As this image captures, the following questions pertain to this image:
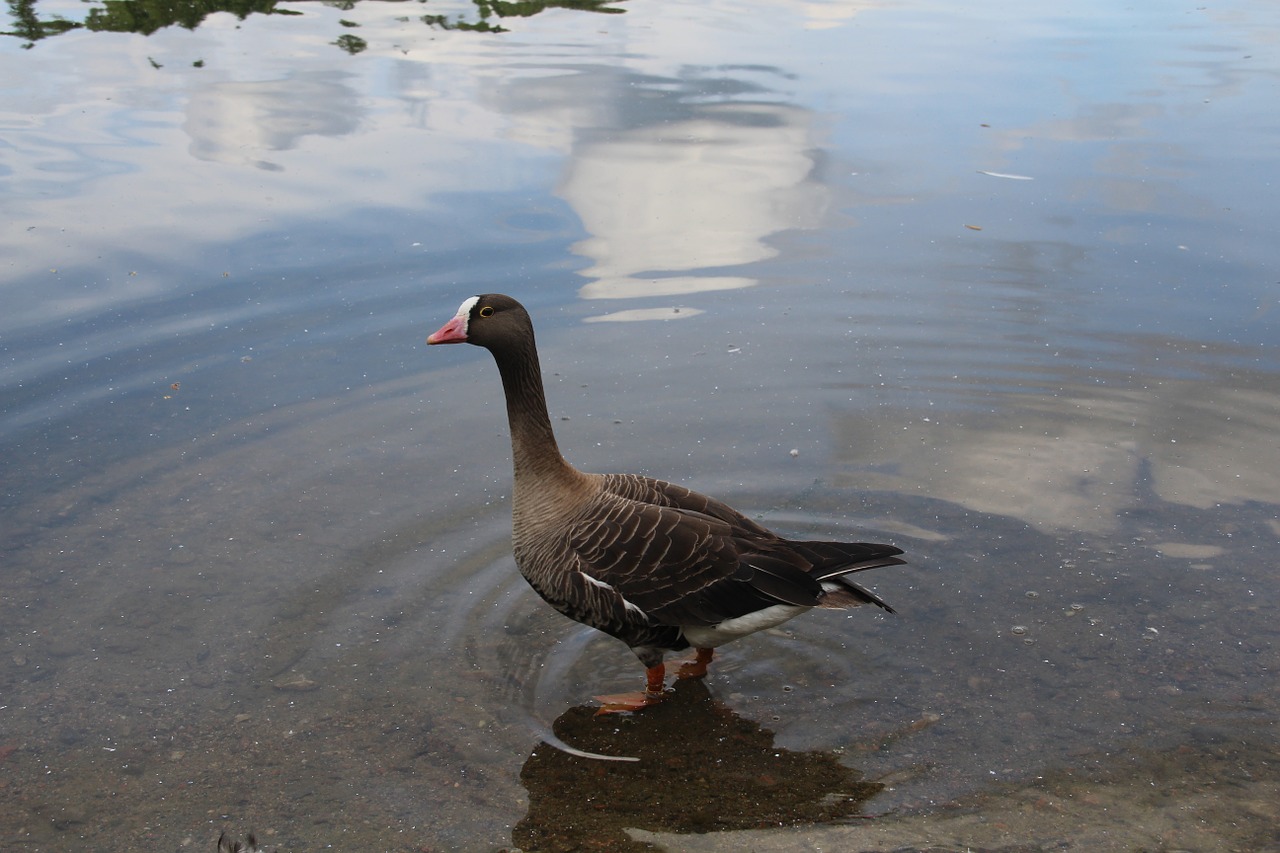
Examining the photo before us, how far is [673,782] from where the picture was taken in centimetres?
493

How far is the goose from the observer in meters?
5.32

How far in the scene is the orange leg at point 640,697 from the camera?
17.9 ft

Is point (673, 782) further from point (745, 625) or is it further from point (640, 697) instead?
point (745, 625)

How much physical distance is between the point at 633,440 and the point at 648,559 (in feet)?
7.07

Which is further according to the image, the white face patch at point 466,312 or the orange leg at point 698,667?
the orange leg at point 698,667

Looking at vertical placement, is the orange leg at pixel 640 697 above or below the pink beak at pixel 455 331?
below

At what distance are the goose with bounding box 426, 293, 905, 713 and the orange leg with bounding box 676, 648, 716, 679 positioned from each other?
0.11 m

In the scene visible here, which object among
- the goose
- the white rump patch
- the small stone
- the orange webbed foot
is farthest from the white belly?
the small stone

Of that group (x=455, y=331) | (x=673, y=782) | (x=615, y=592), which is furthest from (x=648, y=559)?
(x=455, y=331)

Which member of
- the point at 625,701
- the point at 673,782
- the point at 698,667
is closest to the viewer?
the point at 673,782

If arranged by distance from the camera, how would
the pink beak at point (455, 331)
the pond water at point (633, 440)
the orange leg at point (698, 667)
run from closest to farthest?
the pond water at point (633, 440)
the pink beak at point (455, 331)
the orange leg at point (698, 667)

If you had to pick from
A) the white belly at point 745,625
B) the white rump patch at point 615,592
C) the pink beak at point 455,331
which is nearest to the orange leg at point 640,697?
the white belly at point 745,625

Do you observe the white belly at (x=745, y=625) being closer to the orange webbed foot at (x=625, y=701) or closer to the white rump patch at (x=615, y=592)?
the white rump patch at (x=615, y=592)

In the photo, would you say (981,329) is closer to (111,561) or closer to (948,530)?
(948,530)
